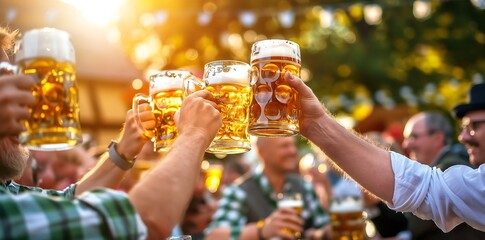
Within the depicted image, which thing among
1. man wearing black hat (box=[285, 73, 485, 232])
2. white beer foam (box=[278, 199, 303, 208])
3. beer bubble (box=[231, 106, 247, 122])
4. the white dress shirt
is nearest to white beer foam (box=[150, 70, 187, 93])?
beer bubble (box=[231, 106, 247, 122])

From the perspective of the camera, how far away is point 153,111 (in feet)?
6.85

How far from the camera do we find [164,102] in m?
2.08

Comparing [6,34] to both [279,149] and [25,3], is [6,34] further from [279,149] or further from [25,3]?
[25,3]

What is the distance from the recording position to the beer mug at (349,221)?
3.65 m

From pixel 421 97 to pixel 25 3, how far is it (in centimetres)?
885

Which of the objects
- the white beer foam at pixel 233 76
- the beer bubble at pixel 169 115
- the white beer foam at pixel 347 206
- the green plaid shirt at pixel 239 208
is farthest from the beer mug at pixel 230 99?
the green plaid shirt at pixel 239 208

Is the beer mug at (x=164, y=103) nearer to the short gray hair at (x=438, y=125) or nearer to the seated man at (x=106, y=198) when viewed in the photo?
the seated man at (x=106, y=198)

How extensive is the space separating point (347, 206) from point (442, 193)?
1.50m

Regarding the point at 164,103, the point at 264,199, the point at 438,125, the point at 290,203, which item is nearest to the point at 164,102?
the point at 164,103

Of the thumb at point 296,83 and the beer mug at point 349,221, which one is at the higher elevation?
the thumb at point 296,83

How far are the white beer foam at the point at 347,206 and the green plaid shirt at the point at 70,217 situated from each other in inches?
91.4

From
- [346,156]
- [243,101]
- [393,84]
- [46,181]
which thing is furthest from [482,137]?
[393,84]

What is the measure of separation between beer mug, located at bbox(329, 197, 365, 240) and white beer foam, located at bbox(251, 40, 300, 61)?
1789 mm

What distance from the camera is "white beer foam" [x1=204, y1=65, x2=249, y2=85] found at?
1.98 metres
